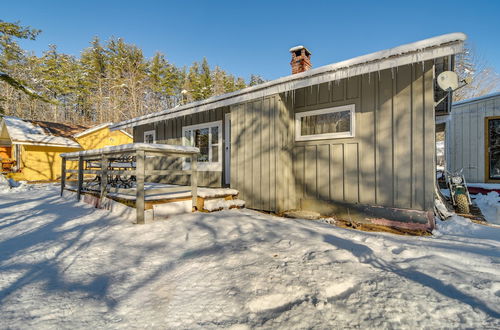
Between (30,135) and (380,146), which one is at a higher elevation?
(30,135)

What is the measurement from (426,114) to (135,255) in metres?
4.68

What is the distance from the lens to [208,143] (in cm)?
701

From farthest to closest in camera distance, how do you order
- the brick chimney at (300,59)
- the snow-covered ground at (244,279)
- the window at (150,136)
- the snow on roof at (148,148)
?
the window at (150,136) < the brick chimney at (300,59) < the snow on roof at (148,148) < the snow-covered ground at (244,279)

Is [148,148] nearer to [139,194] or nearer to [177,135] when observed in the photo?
[139,194]

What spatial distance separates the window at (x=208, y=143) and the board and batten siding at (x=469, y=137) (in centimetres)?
758

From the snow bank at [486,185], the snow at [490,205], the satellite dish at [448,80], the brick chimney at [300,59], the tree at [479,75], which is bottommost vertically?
the snow at [490,205]

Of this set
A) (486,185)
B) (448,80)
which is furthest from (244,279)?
(486,185)

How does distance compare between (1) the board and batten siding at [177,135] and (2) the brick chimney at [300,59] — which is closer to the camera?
(2) the brick chimney at [300,59]

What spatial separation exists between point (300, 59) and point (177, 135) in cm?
478

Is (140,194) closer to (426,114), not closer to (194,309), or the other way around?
(194,309)

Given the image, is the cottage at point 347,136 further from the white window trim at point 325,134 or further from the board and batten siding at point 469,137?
the board and batten siding at point 469,137

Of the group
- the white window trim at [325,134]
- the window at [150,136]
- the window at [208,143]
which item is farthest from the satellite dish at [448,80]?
the window at [150,136]

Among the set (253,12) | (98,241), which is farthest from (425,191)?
A: (253,12)

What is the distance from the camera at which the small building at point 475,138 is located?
7.18m
